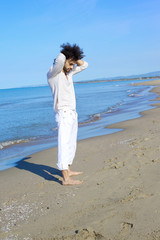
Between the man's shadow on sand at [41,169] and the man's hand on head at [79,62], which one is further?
the man's shadow on sand at [41,169]

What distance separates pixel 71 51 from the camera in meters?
3.75

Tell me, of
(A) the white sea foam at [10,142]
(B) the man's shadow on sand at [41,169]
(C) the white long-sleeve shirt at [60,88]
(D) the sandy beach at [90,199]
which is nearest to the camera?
(D) the sandy beach at [90,199]

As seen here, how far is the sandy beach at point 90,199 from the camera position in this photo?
2.53 meters

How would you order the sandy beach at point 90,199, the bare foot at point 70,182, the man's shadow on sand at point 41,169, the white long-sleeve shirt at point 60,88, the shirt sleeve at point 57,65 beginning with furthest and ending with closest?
the man's shadow on sand at point 41,169, the bare foot at point 70,182, the white long-sleeve shirt at point 60,88, the shirt sleeve at point 57,65, the sandy beach at point 90,199

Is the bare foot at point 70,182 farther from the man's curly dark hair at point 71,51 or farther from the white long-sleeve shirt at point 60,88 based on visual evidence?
the man's curly dark hair at point 71,51

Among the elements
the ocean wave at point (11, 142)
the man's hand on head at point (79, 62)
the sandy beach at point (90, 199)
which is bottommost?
the ocean wave at point (11, 142)

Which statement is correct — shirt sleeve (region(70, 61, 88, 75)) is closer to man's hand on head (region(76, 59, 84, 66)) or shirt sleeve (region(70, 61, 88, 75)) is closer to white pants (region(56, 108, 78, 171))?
man's hand on head (region(76, 59, 84, 66))

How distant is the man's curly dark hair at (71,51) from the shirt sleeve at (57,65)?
21cm

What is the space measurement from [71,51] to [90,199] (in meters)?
2.01

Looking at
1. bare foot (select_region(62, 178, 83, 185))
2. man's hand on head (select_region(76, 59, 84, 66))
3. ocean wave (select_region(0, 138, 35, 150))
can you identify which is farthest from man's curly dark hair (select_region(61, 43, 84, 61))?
ocean wave (select_region(0, 138, 35, 150))

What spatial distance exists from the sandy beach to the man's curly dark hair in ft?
5.97

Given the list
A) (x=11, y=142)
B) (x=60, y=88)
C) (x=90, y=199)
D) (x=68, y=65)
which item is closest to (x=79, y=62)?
(x=68, y=65)

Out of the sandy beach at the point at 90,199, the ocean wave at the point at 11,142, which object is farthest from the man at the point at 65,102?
the ocean wave at the point at 11,142

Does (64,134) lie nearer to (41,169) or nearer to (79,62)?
(79,62)
